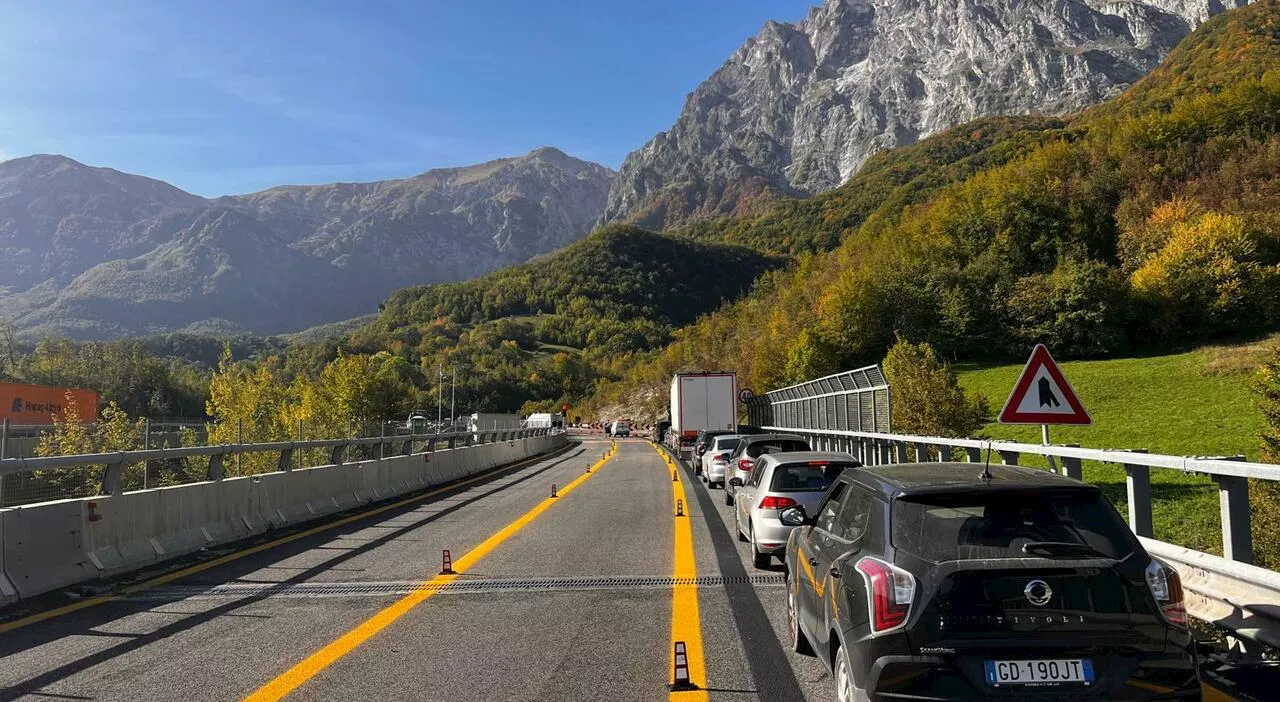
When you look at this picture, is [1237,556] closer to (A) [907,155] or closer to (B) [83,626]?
(B) [83,626]

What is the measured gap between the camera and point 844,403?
2216 centimetres

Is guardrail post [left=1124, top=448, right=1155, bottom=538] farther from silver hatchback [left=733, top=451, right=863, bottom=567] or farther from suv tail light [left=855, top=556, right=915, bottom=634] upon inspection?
suv tail light [left=855, top=556, right=915, bottom=634]

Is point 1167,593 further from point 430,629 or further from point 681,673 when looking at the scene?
point 430,629

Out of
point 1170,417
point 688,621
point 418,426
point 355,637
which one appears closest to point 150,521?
point 355,637

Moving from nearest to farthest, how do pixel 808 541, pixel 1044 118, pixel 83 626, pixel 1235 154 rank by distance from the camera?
pixel 808 541 → pixel 83 626 → pixel 1235 154 → pixel 1044 118

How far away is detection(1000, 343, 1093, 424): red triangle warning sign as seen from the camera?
9930mm

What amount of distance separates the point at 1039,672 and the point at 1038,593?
0.33 m

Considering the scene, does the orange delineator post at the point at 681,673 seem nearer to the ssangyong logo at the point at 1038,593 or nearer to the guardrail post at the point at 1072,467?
the ssangyong logo at the point at 1038,593

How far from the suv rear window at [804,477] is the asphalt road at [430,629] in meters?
1.15

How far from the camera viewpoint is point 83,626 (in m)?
7.07

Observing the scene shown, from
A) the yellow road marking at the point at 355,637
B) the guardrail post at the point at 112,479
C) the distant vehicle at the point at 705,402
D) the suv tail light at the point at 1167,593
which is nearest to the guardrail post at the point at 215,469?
the guardrail post at the point at 112,479

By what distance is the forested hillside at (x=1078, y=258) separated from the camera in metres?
82.5

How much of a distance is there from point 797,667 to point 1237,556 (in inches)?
115

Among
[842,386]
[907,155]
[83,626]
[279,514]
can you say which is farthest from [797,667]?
[907,155]
